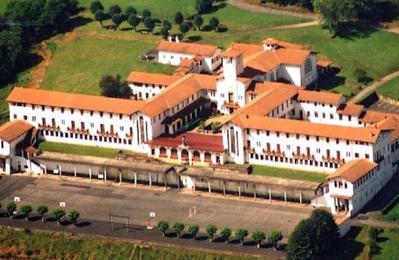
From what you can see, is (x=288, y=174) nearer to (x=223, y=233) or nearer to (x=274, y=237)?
(x=223, y=233)

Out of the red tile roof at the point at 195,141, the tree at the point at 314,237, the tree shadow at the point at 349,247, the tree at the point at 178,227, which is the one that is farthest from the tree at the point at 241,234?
the red tile roof at the point at 195,141

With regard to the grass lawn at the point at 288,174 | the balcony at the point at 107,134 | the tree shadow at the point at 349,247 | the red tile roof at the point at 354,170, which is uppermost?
the red tile roof at the point at 354,170

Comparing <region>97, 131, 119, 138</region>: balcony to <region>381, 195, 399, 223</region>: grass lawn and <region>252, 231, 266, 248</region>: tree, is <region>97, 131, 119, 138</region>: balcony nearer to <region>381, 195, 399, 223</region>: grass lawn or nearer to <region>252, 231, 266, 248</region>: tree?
<region>252, 231, 266, 248</region>: tree

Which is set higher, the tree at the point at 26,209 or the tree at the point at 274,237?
the tree at the point at 274,237

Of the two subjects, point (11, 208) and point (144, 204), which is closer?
point (11, 208)

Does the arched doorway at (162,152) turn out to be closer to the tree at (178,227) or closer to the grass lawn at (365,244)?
the tree at (178,227)

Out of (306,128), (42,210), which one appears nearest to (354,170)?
(306,128)
